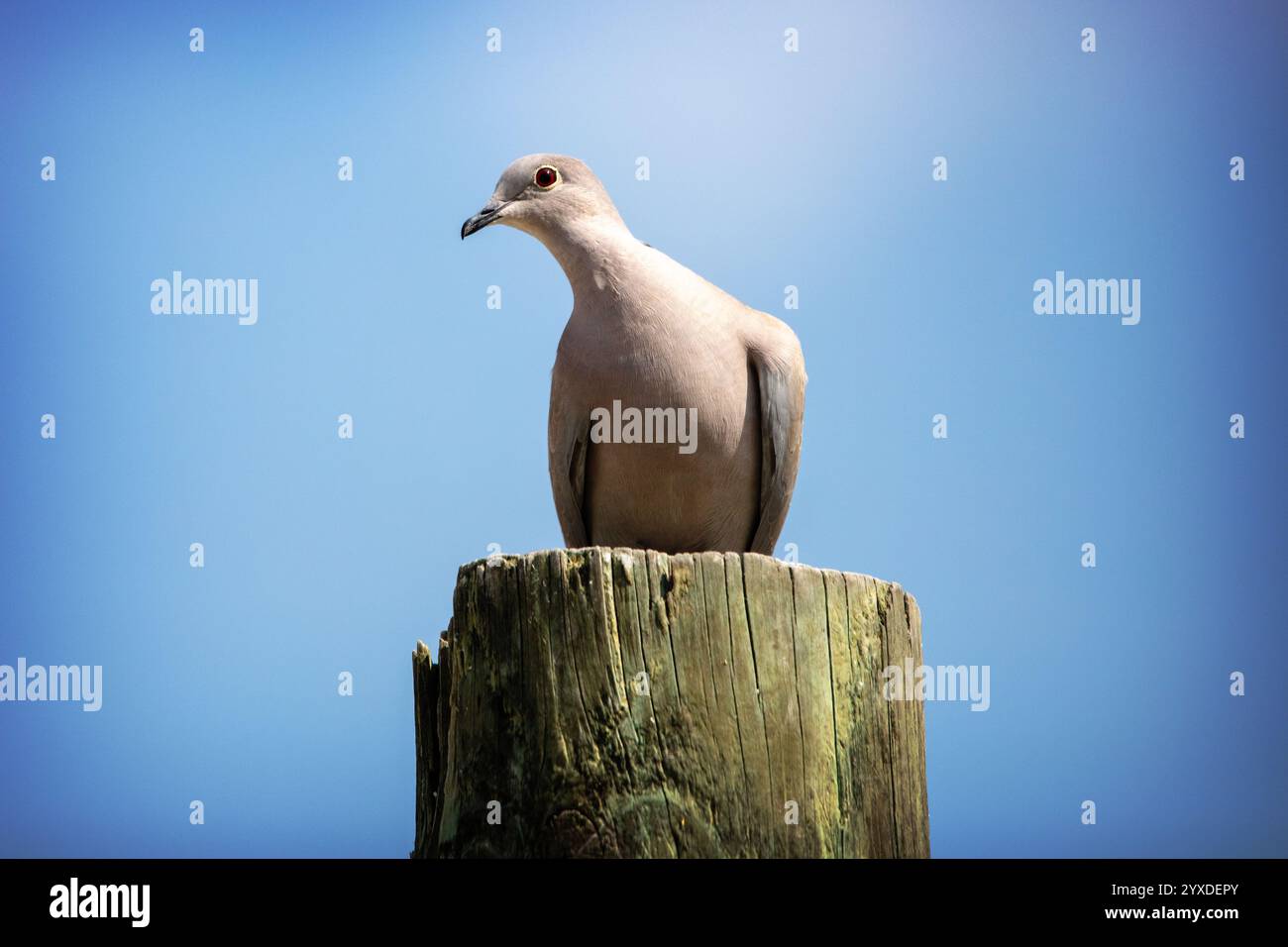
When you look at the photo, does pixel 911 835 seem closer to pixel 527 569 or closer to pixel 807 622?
pixel 807 622

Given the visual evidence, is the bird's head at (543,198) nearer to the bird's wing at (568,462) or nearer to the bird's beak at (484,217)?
the bird's beak at (484,217)

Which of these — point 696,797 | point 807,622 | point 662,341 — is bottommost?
point 696,797

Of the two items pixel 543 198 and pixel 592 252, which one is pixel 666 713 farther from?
pixel 543 198

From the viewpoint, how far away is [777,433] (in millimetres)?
5625

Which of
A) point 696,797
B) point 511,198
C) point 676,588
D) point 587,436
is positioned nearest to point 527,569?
point 676,588

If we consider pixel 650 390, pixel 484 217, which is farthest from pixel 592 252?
pixel 650 390

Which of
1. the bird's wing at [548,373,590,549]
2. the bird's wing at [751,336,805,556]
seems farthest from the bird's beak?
the bird's wing at [751,336,805,556]

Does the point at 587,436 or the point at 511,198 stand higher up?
the point at 511,198

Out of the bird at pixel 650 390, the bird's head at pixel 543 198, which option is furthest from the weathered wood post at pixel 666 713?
the bird's head at pixel 543 198

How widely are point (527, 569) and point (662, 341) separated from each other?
1.52 meters

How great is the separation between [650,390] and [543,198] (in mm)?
1141

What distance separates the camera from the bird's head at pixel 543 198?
579 centimetres
